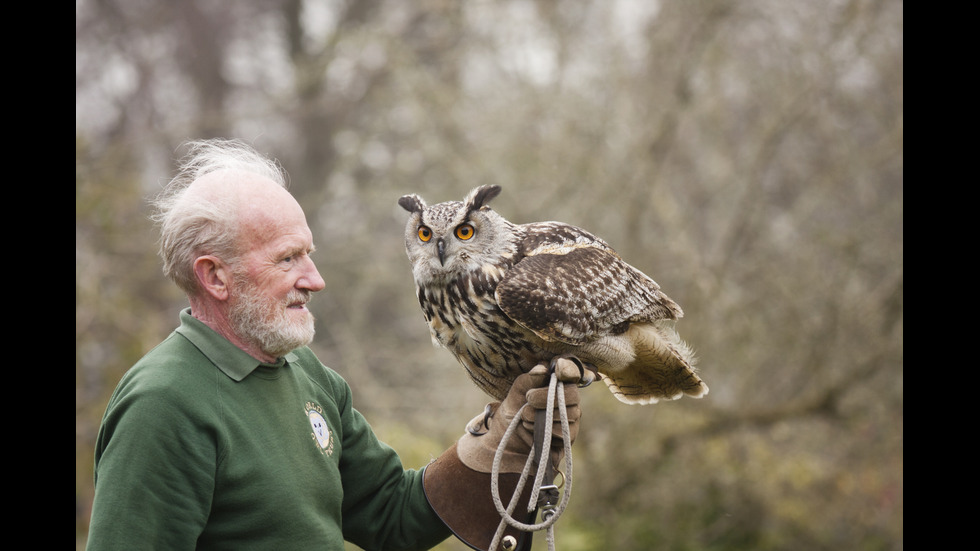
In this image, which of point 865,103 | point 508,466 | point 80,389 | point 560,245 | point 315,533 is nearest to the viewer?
point 315,533

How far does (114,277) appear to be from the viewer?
5.96m

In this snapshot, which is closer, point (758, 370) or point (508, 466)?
point (508, 466)

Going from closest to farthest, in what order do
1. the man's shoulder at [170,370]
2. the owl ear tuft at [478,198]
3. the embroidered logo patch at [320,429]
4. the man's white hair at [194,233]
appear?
the man's shoulder at [170,370], the man's white hair at [194,233], the embroidered logo patch at [320,429], the owl ear tuft at [478,198]

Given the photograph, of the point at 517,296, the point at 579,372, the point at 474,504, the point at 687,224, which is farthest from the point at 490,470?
the point at 687,224

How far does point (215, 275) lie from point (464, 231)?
833 millimetres

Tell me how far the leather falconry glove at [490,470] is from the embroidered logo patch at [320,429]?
0.43 m

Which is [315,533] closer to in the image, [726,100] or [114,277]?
[114,277]

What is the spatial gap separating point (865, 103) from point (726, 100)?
1116 millimetres

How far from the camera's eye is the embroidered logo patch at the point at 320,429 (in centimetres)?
216

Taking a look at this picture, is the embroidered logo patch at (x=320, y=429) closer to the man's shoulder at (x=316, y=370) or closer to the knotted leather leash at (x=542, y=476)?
the man's shoulder at (x=316, y=370)

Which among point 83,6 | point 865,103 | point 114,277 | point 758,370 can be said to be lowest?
point 114,277

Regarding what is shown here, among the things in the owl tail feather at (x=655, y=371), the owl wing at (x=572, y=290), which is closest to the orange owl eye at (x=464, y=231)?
the owl wing at (x=572, y=290)

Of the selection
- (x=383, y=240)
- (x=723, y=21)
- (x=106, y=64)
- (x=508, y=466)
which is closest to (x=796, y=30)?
(x=723, y=21)

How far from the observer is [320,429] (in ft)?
7.23
